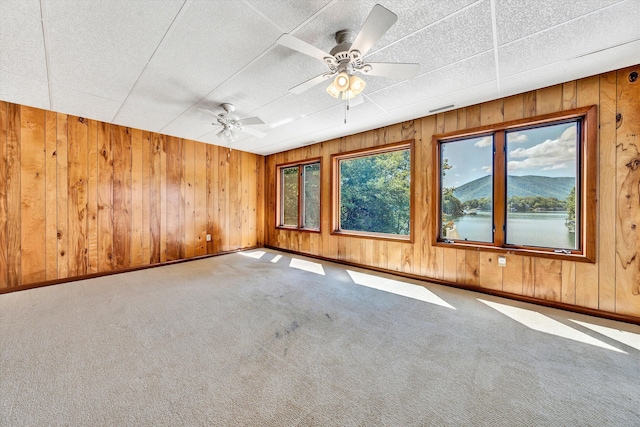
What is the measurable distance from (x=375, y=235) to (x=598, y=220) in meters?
2.55

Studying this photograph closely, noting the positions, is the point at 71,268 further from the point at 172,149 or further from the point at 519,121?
the point at 519,121

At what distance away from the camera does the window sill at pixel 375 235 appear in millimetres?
3652

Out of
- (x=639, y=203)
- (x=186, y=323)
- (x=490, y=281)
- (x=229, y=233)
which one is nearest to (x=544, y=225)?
(x=639, y=203)

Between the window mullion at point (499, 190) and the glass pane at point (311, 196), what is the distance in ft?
10.0

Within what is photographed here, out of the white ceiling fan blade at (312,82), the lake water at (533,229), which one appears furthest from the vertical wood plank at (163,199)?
the lake water at (533,229)

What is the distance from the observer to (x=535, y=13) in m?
1.60

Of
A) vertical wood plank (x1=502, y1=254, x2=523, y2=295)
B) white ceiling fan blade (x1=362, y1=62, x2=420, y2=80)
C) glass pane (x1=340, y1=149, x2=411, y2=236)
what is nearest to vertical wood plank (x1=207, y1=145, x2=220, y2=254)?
glass pane (x1=340, y1=149, x2=411, y2=236)

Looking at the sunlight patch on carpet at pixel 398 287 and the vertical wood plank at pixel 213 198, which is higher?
the vertical wood plank at pixel 213 198

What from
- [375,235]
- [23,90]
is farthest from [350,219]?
[23,90]

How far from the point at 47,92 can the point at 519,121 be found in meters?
5.53

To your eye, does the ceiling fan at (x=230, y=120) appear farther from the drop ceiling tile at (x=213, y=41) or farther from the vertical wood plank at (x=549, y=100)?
the vertical wood plank at (x=549, y=100)

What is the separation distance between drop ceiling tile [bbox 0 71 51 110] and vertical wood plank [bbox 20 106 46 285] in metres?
0.25

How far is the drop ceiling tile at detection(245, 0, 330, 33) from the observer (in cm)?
151

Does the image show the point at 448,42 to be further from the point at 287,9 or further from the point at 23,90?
the point at 23,90
